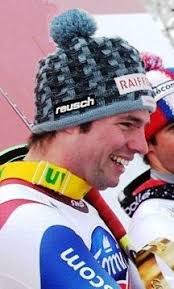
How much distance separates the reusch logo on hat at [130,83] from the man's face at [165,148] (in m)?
0.40

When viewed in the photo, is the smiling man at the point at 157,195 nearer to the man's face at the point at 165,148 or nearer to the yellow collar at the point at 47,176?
the man's face at the point at 165,148

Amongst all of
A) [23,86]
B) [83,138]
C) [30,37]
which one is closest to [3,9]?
[30,37]

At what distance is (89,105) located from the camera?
142 centimetres

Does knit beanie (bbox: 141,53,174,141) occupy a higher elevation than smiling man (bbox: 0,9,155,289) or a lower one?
lower

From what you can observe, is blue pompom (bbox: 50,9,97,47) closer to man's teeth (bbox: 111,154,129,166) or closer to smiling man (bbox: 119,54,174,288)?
man's teeth (bbox: 111,154,129,166)

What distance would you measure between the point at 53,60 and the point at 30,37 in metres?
0.99

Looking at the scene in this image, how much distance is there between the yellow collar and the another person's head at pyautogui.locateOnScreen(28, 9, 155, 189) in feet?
0.08

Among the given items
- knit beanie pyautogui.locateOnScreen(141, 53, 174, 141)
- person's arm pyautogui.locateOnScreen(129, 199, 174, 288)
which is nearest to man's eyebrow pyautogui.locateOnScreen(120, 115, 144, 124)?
person's arm pyautogui.locateOnScreen(129, 199, 174, 288)

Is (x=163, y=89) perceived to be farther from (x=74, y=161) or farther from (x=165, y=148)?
(x=74, y=161)

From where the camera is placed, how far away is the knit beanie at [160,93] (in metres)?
1.94

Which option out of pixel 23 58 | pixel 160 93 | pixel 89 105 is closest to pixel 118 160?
pixel 89 105

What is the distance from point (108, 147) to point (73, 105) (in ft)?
0.40

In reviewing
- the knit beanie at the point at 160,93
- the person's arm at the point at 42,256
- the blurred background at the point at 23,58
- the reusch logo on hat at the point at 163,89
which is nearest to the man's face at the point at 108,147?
the person's arm at the point at 42,256

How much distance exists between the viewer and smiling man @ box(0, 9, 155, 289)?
3.83 feet
